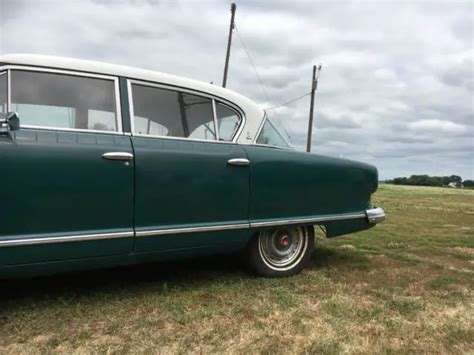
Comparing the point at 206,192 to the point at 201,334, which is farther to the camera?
the point at 206,192

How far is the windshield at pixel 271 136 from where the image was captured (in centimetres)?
434

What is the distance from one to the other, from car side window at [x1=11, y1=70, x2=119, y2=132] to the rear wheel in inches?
67.8

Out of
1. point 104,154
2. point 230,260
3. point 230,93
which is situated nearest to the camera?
point 104,154

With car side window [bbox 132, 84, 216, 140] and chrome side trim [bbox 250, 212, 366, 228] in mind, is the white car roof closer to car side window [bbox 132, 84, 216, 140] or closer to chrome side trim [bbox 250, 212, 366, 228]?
car side window [bbox 132, 84, 216, 140]

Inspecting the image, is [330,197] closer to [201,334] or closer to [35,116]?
Result: [201,334]

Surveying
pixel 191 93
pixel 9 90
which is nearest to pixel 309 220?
pixel 191 93

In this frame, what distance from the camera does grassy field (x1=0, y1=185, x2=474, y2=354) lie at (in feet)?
9.36

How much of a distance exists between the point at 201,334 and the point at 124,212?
1.02 m

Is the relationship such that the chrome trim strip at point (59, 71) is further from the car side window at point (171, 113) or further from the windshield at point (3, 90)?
the car side window at point (171, 113)

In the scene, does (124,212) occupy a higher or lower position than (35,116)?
lower

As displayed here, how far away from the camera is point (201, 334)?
2975 millimetres

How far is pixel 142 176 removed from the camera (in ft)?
11.0

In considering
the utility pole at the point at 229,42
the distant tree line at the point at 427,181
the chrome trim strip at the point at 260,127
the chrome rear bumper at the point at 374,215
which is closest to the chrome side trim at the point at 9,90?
the chrome trim strip at the point at 260,127

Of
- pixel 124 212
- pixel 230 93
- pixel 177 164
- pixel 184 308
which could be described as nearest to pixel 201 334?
pixel 184 308
